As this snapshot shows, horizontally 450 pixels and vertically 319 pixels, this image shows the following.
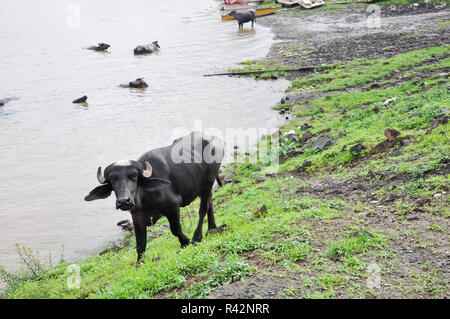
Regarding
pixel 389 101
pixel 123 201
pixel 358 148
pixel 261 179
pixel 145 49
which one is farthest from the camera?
pixel 145 49

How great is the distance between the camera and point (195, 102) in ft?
68.0

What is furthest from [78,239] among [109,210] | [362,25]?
[362,25]

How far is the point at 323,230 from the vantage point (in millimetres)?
6340

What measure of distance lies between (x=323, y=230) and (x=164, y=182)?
2.52 m

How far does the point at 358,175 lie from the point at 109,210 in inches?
265

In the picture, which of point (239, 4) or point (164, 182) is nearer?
point (164, 182)

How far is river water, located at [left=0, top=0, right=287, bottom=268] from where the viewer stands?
1130 cm

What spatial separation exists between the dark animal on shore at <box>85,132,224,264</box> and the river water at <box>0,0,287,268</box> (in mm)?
3575

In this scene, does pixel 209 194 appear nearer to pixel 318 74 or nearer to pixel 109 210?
pixel 109 210

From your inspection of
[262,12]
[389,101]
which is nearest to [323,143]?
[389,101]

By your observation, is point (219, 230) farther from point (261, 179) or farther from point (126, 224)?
point (126, 224)

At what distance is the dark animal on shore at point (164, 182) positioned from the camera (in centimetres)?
619

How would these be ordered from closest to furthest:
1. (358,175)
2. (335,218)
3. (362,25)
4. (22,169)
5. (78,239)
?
Answer: (335,218) → (358,175) → (78,239) → (22,169) → (362,25)
